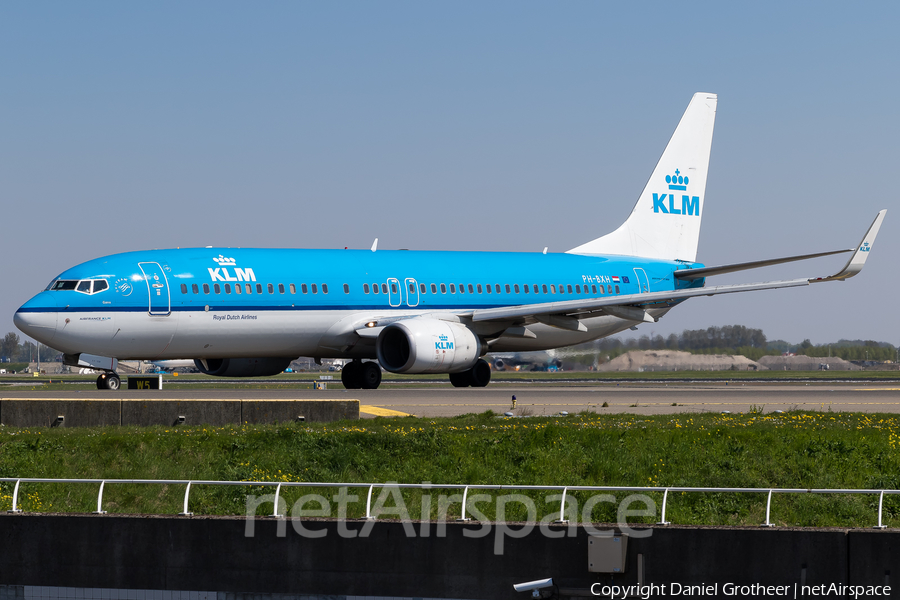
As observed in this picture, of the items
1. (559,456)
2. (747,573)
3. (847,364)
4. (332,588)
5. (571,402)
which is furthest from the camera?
(847,364)

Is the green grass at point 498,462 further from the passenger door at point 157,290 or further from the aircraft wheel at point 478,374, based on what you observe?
the aircraft wheel at point 478,374

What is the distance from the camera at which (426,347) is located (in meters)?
32.5

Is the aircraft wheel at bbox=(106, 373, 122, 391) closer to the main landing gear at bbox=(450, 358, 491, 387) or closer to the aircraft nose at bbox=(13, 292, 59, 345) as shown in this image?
the aircraft nose at bbox=(13, 292, 59, 345)

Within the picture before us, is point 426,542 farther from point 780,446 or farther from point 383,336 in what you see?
point 383,336

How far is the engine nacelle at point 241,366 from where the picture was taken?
35250mm

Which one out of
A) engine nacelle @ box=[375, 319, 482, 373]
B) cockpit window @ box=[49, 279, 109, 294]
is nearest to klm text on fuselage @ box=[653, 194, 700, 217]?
engine nacelle @ box=[375, 319, 482, 373]

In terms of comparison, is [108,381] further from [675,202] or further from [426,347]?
[675,202]

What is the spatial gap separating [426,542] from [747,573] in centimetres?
378

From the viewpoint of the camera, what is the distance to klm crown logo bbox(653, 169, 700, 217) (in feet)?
148

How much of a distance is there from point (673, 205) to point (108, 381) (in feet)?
77.1

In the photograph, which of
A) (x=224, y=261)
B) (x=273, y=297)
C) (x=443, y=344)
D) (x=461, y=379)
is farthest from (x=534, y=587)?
(x=461, y=379)

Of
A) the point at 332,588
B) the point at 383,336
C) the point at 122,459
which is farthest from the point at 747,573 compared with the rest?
the point at 383,336

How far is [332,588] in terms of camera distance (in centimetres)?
1386

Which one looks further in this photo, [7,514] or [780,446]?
[780,446]
